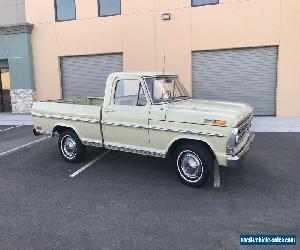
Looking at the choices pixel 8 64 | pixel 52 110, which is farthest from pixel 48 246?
pixel 8 64

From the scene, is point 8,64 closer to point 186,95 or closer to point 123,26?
point 123,26

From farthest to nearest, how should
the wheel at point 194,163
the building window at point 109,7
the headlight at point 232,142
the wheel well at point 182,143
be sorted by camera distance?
the building window at point 109,7, the wheel well at point 182,143, the wheel at point 194,163, the headlight at point 232,142

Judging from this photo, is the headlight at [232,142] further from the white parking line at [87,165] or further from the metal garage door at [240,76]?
the metal garage door at [240,76]

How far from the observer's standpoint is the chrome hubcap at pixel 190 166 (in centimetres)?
588

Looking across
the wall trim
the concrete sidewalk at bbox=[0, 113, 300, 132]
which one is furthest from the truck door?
the wall trim

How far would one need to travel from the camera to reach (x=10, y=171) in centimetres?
734

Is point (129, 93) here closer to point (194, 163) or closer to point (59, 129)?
point (194, 163)

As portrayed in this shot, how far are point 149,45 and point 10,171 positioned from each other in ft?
30.7

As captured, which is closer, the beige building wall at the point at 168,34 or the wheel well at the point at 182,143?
the wheel well at the point at 182,143

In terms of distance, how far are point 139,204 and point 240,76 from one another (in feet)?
33.5

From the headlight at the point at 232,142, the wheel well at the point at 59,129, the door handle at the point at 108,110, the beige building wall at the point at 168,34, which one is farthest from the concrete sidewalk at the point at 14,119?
the headlight at the point at 232,142

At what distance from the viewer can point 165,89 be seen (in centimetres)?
662

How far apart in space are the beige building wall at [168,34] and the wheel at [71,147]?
7812 mm

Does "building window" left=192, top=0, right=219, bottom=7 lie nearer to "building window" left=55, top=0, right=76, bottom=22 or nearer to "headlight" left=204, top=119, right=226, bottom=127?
Result: "building window" left=55, top=0, right=76, bottom=22
